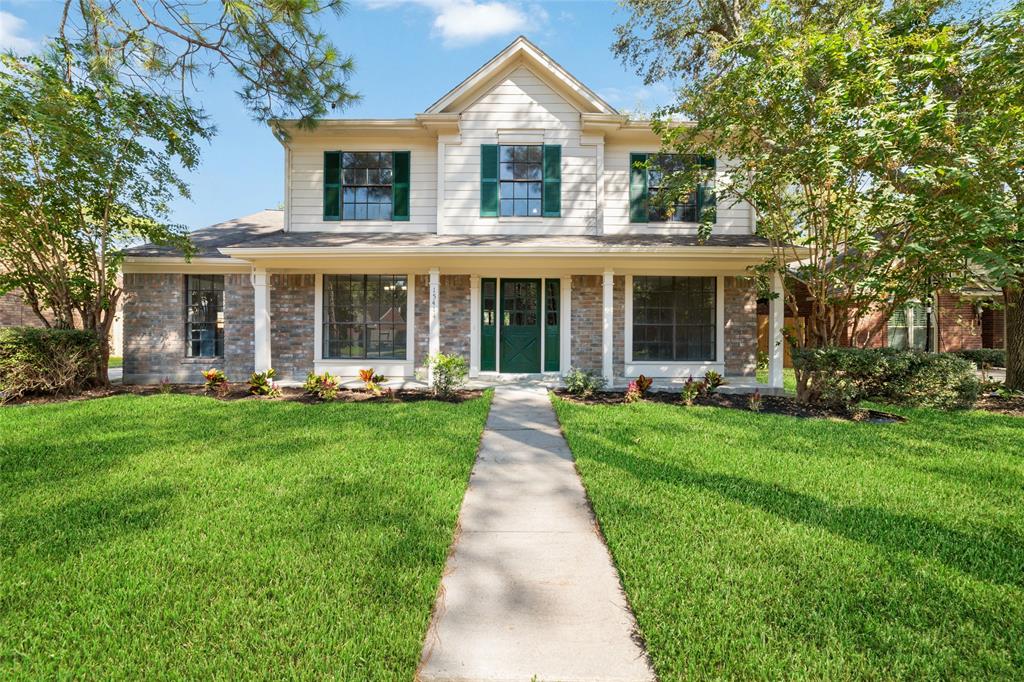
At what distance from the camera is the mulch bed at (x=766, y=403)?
6645 mm

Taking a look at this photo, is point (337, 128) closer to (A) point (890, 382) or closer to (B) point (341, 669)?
(B) point (341, 669)

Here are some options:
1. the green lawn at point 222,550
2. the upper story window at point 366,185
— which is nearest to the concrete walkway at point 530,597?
the green lawn at point 222,550

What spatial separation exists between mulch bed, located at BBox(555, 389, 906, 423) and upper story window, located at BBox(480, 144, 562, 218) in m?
4.00

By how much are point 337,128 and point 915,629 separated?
36.0ft

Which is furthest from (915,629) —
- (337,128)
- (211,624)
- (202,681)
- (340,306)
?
(337,128)

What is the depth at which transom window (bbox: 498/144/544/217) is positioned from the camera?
9.60 meters

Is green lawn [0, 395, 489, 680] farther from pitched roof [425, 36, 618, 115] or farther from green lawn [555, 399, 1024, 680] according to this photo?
pitched roof [425, 36, 618, 115]

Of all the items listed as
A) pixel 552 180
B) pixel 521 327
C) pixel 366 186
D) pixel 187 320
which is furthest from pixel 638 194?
pixel 187 320

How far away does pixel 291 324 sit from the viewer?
9.72 metres

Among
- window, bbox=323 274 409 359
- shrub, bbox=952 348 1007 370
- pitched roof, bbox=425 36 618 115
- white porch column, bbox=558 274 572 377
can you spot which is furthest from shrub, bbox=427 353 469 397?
shrub, bbox=952 348 1007 370

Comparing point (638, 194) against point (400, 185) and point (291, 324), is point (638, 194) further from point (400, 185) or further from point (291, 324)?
point (291, 324)

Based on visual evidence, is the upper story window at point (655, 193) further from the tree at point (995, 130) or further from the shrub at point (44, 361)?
the shrub at point (44, 361)

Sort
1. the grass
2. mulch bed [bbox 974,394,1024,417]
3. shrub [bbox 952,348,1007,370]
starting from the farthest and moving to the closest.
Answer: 1. shrub [bbox 952,348,1007,370]
2. the grass
3. mulch bed [bbox 974,394,1024,417]

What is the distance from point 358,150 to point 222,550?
30.0 ft
